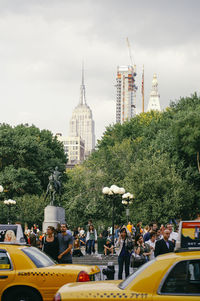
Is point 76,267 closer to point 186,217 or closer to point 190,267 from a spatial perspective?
point 190,267

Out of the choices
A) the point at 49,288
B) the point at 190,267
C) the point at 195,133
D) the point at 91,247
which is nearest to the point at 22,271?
the point at 49,288

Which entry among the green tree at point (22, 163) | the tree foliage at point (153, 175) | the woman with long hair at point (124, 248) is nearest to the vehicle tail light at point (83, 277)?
the woman with long hair at point (124, 248)

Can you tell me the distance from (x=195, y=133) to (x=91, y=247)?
24261 millimetres

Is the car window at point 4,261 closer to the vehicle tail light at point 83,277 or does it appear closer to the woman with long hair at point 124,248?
the vehicle tail light at point 83,277

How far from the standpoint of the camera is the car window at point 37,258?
33.3 ft

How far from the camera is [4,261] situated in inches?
397

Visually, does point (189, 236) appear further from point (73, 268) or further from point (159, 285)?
point (159, 285)

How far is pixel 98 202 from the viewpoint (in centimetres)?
5559

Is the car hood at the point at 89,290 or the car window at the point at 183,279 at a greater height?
the car window at the point at 183,279

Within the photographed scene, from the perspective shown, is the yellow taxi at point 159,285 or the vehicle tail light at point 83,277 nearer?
the yellow taxi at point 159,285

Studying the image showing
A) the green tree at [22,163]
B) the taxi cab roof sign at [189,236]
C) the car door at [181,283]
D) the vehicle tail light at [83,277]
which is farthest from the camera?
the green tree at [22,163]

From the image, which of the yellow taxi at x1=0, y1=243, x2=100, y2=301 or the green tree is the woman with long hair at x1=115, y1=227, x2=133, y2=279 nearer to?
the yellow taxi at x1=0, y1=243, x2=100, y2=301

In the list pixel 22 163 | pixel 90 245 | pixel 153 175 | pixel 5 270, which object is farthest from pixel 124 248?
pixel 22 163

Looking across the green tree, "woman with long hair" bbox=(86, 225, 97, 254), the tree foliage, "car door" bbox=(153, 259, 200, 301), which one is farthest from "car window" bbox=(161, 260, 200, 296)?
the green tree
